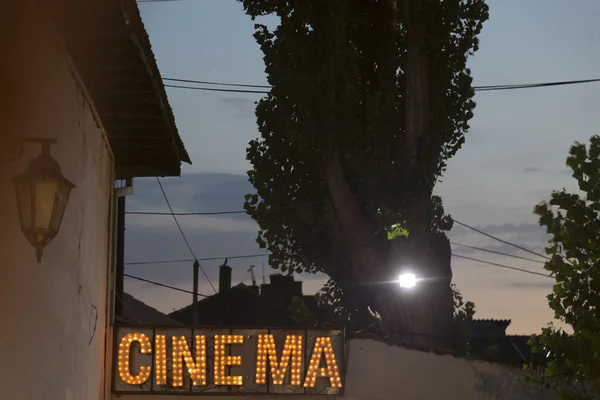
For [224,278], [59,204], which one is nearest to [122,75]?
[59,204]

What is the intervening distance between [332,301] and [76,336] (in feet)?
53.6

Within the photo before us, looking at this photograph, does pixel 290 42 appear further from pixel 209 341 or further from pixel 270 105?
pixel 209 341

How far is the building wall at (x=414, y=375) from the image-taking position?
42.8ft

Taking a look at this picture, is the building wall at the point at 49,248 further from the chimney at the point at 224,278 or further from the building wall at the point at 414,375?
the chimney at the point at 224,278

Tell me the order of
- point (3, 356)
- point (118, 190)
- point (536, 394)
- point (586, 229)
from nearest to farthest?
point (3, 356) < point (118, 190) < point (586, 229) < point (536, 394)

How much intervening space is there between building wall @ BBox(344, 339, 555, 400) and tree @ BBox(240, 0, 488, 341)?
6867 millimetres

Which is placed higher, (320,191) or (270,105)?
(270,105)

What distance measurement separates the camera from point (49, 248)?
257 inches

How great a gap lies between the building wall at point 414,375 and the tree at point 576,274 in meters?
0.94

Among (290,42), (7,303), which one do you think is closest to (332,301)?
(290,42)

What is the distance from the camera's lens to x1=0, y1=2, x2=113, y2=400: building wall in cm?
564

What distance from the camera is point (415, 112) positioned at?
803 inches

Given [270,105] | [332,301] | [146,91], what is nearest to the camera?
[146,91]

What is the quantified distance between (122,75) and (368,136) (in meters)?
12.7
